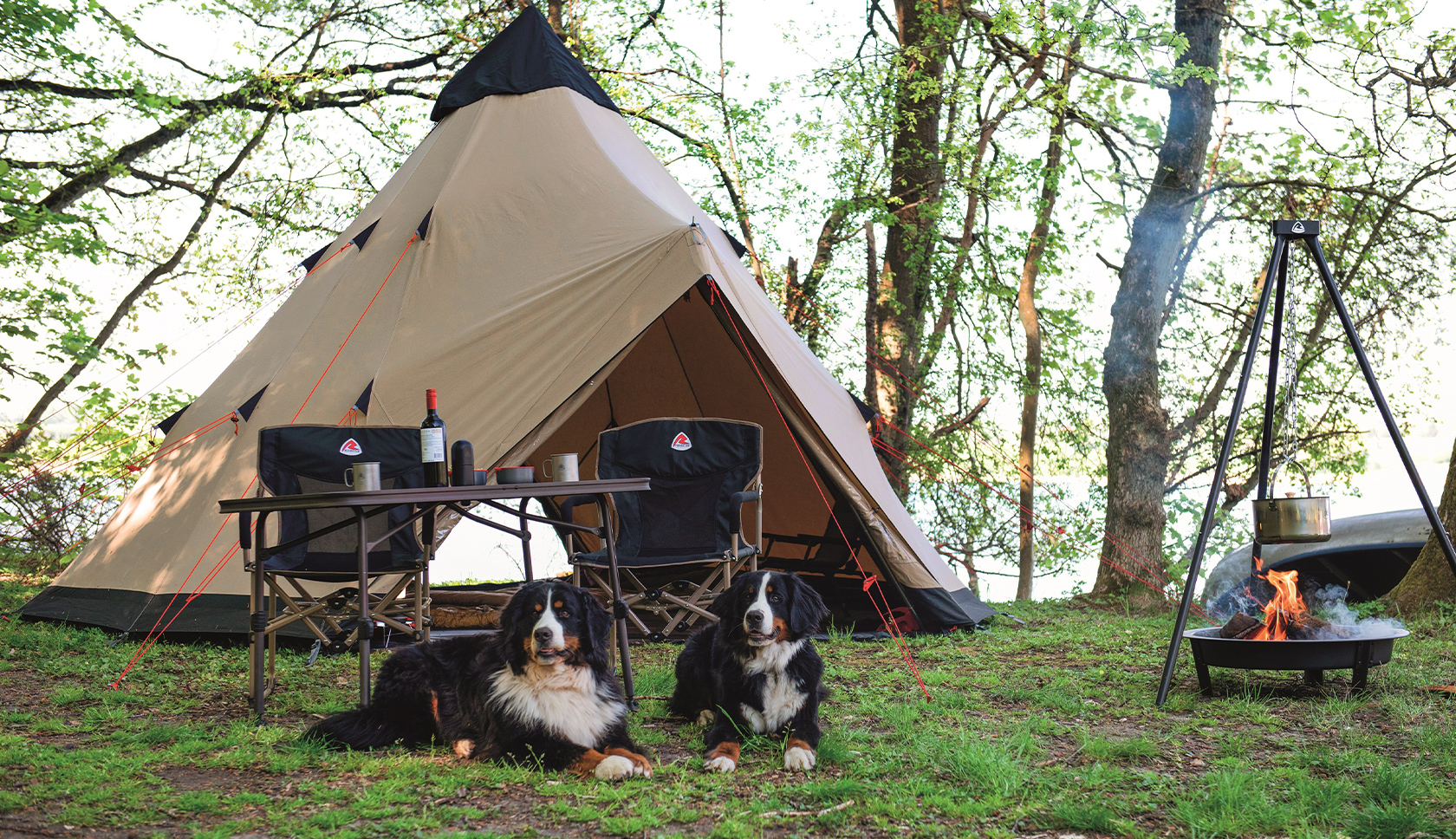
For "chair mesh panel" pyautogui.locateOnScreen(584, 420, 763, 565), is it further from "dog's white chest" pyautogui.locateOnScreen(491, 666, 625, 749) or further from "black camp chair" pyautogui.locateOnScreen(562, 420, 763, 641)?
"dog's white chest" pyautogui.locateOnScreen(491, 666, 625, 749)

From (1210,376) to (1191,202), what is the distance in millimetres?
4419

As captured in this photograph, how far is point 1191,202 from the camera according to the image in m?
5.93

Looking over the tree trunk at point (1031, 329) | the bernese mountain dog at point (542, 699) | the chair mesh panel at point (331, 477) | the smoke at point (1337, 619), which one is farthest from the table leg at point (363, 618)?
the tree trunk at point (1031, 329)

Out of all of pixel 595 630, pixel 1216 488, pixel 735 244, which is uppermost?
pixel 735 244

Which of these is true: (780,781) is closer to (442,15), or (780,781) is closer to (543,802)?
(543,802)

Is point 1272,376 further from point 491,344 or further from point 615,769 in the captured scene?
point 491,344

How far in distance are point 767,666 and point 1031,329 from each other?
7.21m

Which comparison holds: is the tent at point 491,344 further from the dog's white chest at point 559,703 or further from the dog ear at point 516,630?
the dog's white chest at point 559,703

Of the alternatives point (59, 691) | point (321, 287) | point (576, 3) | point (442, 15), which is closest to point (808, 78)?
point (576, 3)

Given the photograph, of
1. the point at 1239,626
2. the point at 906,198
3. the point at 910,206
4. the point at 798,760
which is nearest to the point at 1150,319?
the point at 910,206

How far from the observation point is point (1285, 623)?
A: 2980 millimetres

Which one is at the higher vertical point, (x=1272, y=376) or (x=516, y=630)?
(x=1272, y=376)

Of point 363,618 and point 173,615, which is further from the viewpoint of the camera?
point 173,615

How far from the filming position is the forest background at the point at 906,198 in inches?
294
